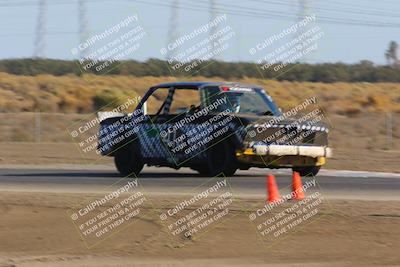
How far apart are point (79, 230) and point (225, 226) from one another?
174cm

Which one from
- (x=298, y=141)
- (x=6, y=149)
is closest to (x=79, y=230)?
(x=298, y=141)

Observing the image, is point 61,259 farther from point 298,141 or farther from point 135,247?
point 298,141

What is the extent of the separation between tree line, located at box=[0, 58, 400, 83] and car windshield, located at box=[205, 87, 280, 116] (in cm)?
4441

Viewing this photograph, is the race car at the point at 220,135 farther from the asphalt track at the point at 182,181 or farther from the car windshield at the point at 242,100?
the asphalt track at the point at 182,181

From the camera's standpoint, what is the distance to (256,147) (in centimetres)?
1791

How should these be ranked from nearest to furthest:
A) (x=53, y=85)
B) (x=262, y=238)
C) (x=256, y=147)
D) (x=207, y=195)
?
(x=262, y=238) → (x=207, y=195) → (x=256, y=147) → (x=53, y=85)

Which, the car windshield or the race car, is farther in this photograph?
the car windshield

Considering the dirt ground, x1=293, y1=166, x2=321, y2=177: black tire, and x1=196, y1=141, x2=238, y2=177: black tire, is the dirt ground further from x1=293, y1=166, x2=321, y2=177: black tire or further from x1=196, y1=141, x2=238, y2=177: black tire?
x1=293, y1=166, x2=321, y2=177: black tire

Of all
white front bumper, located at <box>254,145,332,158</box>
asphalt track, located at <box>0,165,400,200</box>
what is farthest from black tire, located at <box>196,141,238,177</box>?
white front bumper, located at <box>254,145,332,158</box>

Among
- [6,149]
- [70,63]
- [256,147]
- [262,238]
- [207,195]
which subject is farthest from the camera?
[70,63]

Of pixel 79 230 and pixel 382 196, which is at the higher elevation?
pixel 79 230

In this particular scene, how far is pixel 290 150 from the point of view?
18.2 meters

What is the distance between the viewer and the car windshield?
60.9 feet

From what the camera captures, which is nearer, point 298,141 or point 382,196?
point 382,196
